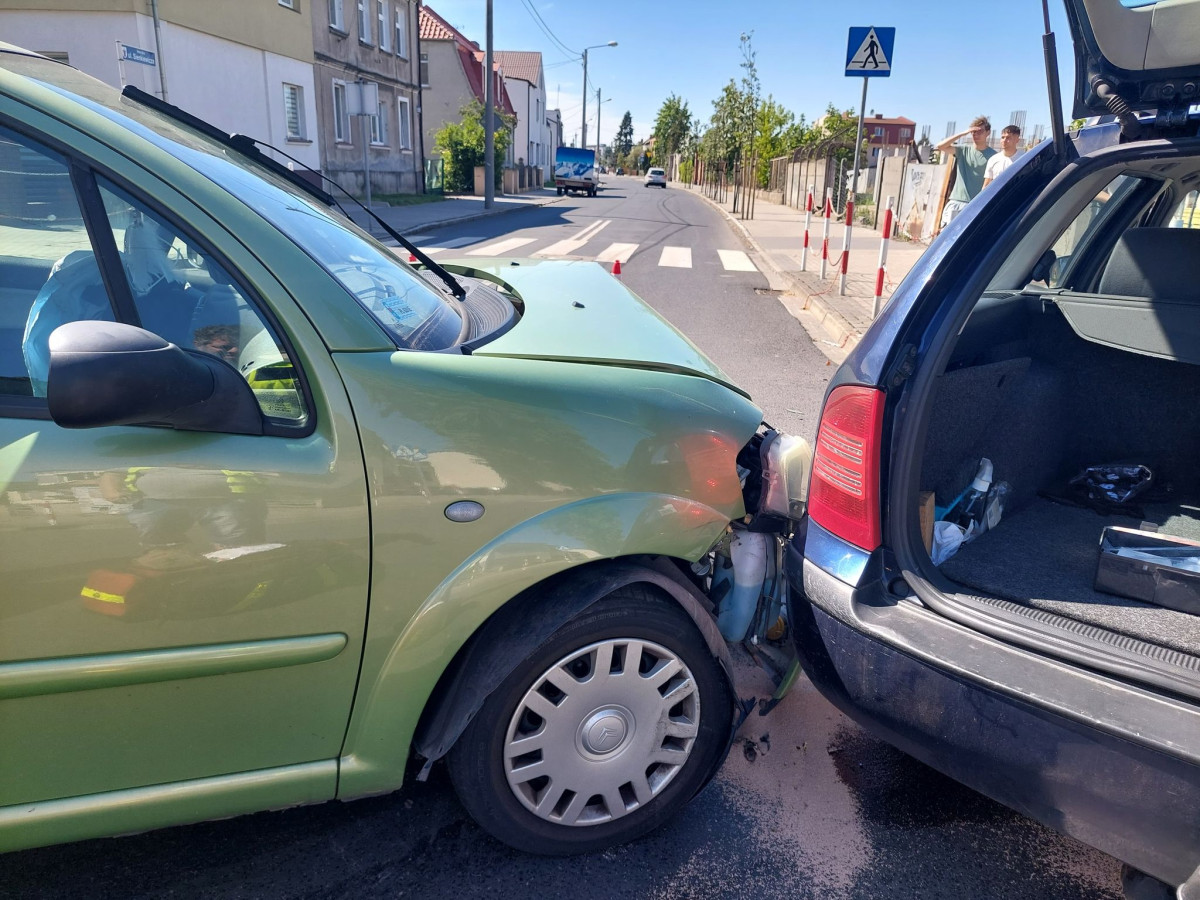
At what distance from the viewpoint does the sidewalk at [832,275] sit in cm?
861

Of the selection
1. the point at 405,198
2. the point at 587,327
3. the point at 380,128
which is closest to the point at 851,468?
the point at 587,327

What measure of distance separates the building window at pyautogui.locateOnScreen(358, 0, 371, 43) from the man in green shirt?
75.4 feet

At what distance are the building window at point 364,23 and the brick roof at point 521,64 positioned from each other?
37.0 meters

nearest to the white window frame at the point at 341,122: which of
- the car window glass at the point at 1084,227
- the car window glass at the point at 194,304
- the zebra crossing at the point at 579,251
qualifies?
the zebra crossing at the point at 579,251

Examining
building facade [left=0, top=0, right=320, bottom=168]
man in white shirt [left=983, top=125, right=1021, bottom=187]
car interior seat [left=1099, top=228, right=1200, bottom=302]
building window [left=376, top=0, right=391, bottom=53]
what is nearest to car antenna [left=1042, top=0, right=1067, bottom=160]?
car interior seat [left=1099, top=228, right=1200, bottom=302]

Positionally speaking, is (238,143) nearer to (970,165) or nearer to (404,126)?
(970,165)

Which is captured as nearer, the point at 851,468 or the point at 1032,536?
the point at 851,468

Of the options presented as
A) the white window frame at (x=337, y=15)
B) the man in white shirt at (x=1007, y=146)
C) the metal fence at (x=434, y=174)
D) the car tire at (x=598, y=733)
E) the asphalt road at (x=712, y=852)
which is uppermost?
the white window frame at (x=337, y=15)

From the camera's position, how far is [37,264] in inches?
69.7

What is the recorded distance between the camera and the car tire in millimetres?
1922

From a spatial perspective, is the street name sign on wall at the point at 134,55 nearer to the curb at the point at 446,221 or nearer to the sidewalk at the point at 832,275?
the curb at the point at 446,221

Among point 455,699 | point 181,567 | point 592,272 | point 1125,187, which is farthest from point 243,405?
point 1125,187

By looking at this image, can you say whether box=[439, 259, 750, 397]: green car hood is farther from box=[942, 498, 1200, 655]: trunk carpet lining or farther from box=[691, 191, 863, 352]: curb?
box=[691, 191, 863, 352]: curb

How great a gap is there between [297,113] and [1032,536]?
→ 24.9 metres
